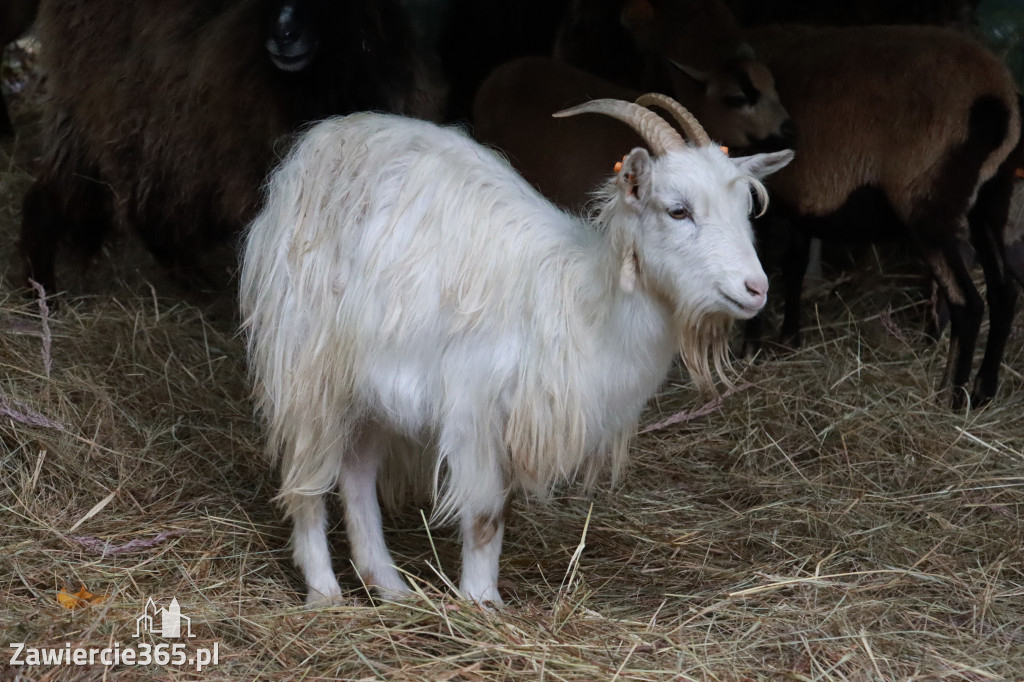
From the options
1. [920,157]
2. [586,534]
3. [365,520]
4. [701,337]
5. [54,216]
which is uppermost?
[701,337]

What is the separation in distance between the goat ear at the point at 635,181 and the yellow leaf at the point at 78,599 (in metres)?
1.77

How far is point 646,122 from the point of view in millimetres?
2932

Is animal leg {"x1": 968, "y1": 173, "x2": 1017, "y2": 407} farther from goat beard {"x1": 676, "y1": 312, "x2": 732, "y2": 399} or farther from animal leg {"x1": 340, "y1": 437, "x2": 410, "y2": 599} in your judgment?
animal leg {"x1": 340, "y1": 437, "x2": 410, "y2": 599}

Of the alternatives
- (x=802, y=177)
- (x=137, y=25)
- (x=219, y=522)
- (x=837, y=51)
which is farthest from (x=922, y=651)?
(x=137, y=25)

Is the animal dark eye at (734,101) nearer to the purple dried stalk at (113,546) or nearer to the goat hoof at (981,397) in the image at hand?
the goat hoof at (981,397)

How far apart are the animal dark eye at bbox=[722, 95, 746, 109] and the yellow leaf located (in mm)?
3270

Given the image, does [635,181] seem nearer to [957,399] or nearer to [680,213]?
[680,213]

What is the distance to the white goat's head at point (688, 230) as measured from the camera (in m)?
2.76

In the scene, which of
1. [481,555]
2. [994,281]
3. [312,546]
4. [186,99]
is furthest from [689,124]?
[186,99]

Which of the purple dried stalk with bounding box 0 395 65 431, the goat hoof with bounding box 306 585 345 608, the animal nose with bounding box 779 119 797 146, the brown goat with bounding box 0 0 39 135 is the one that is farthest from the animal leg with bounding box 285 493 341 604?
the brown goat with bounding box 0 0 39 135

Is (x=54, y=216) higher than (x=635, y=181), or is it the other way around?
(x=635, y=181)

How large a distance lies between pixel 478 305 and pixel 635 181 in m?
0.51

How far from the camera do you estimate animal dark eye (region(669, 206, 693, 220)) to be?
2818mm

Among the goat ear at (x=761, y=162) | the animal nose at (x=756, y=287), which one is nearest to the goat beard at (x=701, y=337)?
the animal nose at (x=756, y=287)
